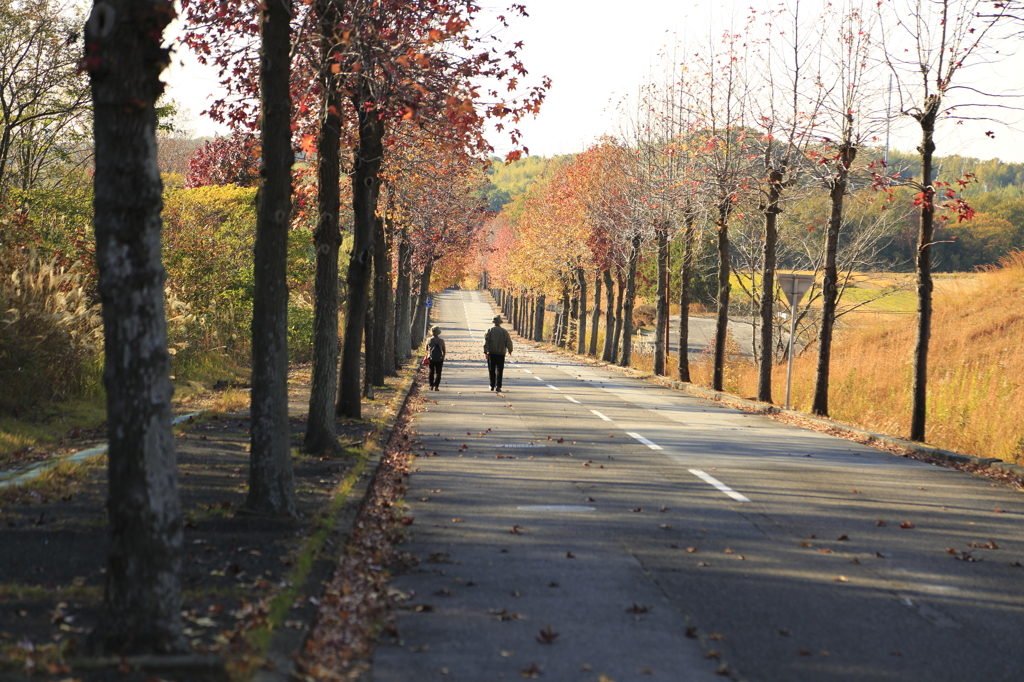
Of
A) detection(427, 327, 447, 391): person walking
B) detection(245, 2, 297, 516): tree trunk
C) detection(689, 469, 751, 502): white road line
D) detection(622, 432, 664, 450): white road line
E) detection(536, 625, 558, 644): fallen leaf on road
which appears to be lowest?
detection(622, 432, 664, 450): white road line

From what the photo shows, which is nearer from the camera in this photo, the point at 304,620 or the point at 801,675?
the point at 801,675

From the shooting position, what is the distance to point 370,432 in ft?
49.3

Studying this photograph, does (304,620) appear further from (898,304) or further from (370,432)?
(898,304)

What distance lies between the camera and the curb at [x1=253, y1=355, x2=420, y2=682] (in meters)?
4.80

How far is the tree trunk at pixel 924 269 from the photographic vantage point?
1655 cm

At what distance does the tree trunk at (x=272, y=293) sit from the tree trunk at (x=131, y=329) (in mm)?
3608

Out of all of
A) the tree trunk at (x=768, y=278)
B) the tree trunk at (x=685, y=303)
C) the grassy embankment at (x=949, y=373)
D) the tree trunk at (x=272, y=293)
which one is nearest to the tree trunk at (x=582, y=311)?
the grassy embankment at (x=949, y=373)

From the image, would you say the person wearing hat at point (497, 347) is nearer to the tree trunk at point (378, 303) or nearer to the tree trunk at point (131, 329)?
the tree trunk at point (378, 303)

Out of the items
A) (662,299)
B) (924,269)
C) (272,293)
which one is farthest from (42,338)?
(662,299)

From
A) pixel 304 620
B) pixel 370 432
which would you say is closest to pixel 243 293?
pixel 370 432

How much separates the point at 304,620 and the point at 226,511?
10.8ft

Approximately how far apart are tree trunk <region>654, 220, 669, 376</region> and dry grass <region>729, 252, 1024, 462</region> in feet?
7.25

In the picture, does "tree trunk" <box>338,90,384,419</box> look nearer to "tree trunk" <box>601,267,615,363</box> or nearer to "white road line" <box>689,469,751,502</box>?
"white road line" <box>689,469,751,502</box>

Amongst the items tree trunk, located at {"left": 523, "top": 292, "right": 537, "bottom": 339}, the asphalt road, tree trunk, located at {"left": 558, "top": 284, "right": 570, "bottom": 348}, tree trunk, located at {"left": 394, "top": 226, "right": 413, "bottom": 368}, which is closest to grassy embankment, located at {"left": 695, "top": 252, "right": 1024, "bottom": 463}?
the asphalt road
